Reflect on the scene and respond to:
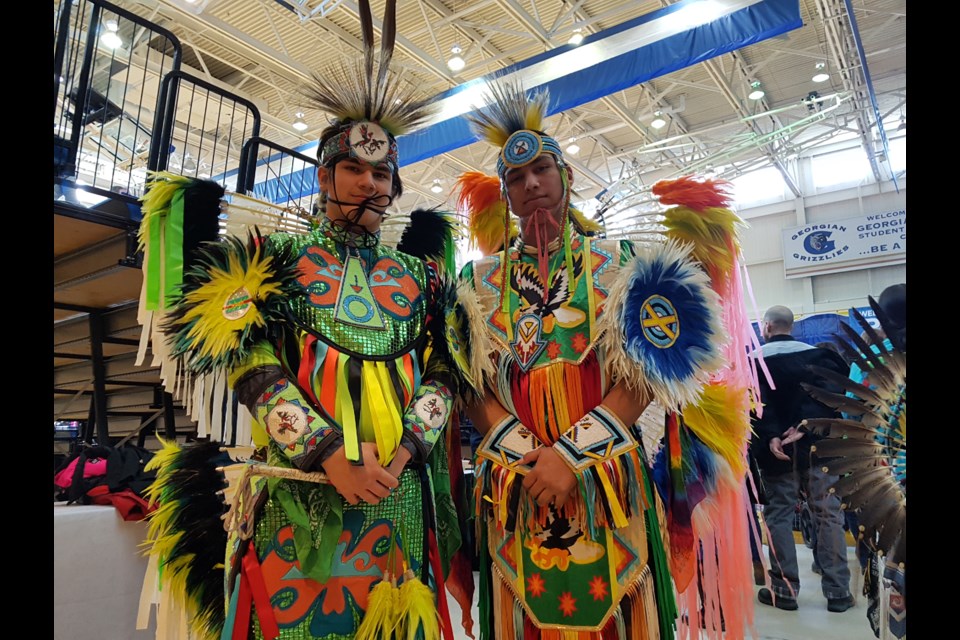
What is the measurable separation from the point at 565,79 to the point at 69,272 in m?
4.67

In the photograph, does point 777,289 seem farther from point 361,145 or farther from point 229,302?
point 229,302

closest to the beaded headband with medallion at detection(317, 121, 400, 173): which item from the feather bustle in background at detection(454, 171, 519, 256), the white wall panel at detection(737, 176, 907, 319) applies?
the feather bustle in background at detection(454, 171, 519, 256)

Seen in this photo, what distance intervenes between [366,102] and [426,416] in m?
0.81

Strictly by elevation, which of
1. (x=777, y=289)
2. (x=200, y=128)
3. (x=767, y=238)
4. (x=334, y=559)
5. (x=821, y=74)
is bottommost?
(x=334, y=559)

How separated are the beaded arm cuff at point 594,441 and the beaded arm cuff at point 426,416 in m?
0.28

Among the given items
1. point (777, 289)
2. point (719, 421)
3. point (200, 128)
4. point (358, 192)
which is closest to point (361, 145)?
point (358, 192)

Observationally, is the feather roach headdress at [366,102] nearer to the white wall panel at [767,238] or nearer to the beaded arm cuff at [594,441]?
the beaded arm cuff at [594,441]

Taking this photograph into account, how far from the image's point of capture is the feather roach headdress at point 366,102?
1.50 meters

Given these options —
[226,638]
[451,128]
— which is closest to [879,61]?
[451,128]

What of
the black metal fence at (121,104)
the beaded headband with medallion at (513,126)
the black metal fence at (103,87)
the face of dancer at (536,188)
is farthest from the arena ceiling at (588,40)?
the face of dancer at (536,188)

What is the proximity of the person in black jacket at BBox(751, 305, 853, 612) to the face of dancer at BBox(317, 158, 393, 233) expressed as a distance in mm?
2700

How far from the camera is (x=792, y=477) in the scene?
3.44 meters

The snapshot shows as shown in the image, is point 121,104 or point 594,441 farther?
point 121,104
